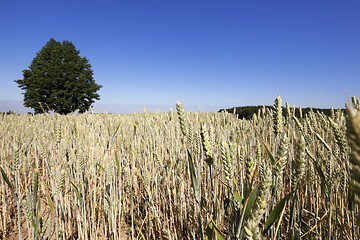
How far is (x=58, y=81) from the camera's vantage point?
19.9m

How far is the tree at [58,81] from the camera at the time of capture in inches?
739

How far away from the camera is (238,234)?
52 centimetres

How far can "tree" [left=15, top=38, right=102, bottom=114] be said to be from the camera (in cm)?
1878

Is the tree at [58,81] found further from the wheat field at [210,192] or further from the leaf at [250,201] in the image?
the leaf at [250,201]

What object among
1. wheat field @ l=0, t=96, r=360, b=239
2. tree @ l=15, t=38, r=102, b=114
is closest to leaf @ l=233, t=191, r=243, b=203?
wheat field @ l=0, t=96, r=360, b=239

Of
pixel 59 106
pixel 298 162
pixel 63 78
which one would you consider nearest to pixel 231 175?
pixel 298 162

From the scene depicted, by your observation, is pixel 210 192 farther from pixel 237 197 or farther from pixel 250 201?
pixel 250 201

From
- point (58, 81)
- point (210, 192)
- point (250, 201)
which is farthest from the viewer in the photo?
point (58, 81)

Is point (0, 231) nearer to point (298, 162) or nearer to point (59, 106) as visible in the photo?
point (298, 162)

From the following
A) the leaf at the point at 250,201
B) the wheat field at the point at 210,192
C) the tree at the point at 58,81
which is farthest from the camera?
the tree at the point at 58,81

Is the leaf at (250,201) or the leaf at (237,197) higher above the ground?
the leaf at (250,201)

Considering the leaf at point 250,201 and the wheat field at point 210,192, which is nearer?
the leaf at point 250,201

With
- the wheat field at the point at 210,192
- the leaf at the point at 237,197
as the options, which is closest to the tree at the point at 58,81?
the wheat field at the point at 210,192

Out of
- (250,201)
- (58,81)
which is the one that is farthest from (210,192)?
(58,81)
